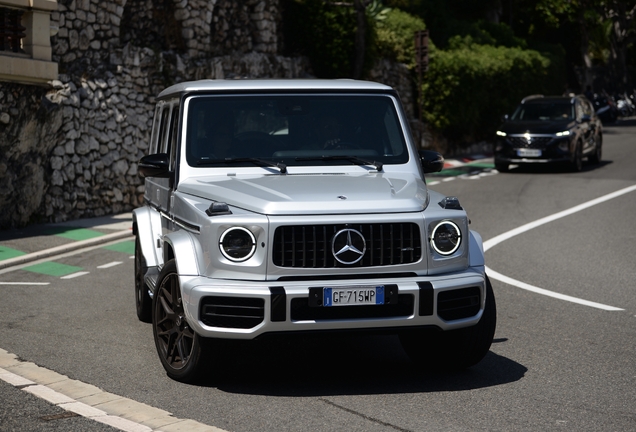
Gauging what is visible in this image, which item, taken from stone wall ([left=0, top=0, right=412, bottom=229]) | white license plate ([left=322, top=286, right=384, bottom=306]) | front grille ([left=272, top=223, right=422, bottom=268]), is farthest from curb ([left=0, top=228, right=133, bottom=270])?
white license plate ([left=322, top=286, right=384, bottom=306])

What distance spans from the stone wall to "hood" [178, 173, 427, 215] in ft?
32.1

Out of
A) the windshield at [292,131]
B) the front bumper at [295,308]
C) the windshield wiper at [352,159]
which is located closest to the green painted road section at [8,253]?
the windshield at [292,131]

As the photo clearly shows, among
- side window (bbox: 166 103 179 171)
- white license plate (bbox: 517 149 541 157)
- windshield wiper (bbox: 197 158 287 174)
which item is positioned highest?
side window (bbox: 166 103 179 171)

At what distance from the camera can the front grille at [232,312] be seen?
619cm

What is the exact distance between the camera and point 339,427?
571 centimetres

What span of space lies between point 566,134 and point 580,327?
16.0 m

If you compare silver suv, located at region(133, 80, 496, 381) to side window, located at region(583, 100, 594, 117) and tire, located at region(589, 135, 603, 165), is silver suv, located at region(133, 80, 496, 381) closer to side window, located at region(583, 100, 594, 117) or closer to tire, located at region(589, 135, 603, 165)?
side window, located at region(583, 100, 594, 117)

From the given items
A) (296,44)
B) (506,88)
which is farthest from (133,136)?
(506,88)

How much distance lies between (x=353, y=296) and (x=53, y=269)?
24.3ft

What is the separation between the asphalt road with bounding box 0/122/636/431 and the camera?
593cm

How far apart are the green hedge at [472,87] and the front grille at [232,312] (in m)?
23.8

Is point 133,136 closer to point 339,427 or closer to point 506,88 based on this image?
point 339,427

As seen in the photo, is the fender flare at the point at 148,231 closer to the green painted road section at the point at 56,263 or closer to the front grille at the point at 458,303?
the front grille at the point at 458,303

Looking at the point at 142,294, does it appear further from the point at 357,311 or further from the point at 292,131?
the point at 357,311
